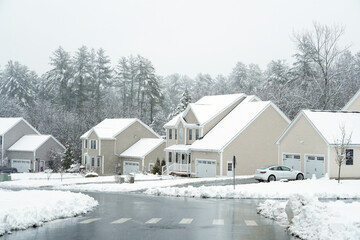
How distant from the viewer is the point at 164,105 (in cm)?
10419

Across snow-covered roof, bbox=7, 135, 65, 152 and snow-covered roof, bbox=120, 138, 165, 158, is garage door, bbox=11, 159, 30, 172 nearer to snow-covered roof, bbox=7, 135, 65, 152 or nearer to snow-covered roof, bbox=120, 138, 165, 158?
snow-covered roof, bbox=7, 135, 65, 152

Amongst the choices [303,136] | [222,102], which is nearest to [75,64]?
[222,102]

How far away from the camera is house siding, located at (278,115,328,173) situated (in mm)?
46281

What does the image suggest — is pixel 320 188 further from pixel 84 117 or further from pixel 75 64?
pixel 75 64

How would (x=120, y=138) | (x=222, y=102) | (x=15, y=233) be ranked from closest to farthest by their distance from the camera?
1. (x=15, y=233)
2. (x=222, y=102)
3. (x=120, y=138)

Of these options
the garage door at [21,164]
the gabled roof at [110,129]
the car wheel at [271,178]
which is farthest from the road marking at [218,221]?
the garage door at [21,164]

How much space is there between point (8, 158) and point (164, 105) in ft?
113

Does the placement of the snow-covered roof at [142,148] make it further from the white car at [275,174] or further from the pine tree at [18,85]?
the pine tree at [18,85]

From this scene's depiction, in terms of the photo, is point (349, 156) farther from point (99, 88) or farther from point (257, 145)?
point (99, 88)

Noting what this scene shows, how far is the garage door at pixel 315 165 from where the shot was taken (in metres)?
46.1

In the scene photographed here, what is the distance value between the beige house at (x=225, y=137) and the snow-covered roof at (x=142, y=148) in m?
6.53

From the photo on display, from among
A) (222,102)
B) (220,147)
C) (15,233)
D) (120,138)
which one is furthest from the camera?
(120,138)

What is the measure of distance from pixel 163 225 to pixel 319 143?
97.8 feet

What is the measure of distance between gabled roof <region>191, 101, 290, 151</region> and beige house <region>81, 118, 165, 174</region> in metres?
13.1
